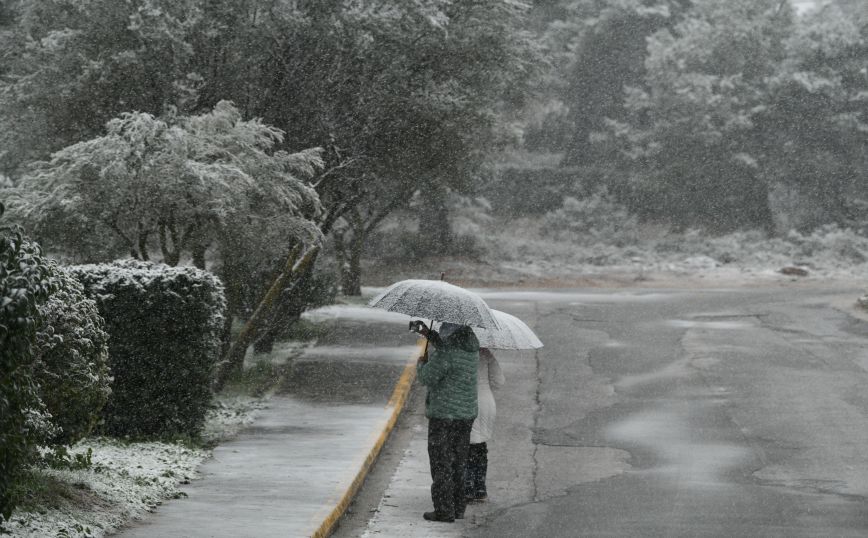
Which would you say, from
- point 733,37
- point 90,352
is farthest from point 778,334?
point 733,37

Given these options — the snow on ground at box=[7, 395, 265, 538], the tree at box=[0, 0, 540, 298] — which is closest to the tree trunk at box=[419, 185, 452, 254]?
the tree at box=[0, 0, 540, 298]

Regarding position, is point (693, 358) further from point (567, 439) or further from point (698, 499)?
point (698, 499)

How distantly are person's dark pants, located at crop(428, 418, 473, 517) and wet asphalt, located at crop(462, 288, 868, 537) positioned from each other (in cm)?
28

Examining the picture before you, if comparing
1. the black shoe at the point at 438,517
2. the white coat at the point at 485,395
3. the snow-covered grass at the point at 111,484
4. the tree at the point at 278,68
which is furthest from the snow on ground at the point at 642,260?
the black shoe at the point at 438,517

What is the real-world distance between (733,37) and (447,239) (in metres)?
15.5

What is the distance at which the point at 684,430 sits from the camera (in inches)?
517

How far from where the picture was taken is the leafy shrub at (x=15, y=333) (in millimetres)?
5504

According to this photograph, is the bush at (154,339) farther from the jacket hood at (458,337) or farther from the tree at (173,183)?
the jacket hood at (458,337)

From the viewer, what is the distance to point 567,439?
12812 mm

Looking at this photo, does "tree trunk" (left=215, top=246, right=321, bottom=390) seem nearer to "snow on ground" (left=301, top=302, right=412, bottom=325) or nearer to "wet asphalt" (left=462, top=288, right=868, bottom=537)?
"wet asphalt" (left=462, top=288, right=868, bottom=537)

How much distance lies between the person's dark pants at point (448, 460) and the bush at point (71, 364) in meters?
2.44

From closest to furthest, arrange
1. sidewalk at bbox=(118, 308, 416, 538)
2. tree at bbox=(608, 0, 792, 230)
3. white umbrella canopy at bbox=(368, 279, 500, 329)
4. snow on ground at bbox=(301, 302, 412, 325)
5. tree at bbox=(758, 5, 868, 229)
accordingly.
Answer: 1. sidewalk at bbox=(118, 308, 416, 538)
2. white umbrella canopy at bbox=(368, 279, 500, 329)
3. snow on ground at bbox=(301, 302, 412, 325)
4. tree at bbox=(758, 5, 868, 229)
5. tree at bbox=(608, 0, 792, 230)

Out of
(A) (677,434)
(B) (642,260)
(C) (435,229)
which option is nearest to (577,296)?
(C) (435,229)

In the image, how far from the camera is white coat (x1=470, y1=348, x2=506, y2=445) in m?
9.63
